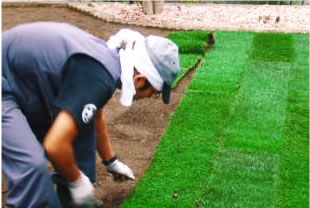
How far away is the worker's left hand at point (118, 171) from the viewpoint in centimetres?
302

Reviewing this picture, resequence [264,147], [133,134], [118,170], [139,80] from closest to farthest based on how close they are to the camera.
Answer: [139,80]
[118,170]
[264,147]
[133,134]

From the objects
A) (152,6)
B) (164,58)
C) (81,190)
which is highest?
(164,58)

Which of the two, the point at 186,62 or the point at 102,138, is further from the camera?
the point at 186,62

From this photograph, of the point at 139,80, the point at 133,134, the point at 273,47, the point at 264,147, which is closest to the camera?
the point at 139,80

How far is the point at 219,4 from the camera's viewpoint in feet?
29.0

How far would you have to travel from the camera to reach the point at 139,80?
231 centimetres

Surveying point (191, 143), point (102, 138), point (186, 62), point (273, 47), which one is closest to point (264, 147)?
point (191, 143)

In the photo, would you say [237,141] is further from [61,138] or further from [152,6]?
[152,6]

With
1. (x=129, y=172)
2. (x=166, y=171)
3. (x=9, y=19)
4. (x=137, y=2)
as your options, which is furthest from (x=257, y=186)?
(x=137, y=2)

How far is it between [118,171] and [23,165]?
3.34 ft

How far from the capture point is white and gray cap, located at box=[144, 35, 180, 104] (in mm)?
2322

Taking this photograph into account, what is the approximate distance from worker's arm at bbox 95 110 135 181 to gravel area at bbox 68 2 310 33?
4.18m

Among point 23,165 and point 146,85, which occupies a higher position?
point 146,85

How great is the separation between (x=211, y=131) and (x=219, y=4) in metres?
5.28
